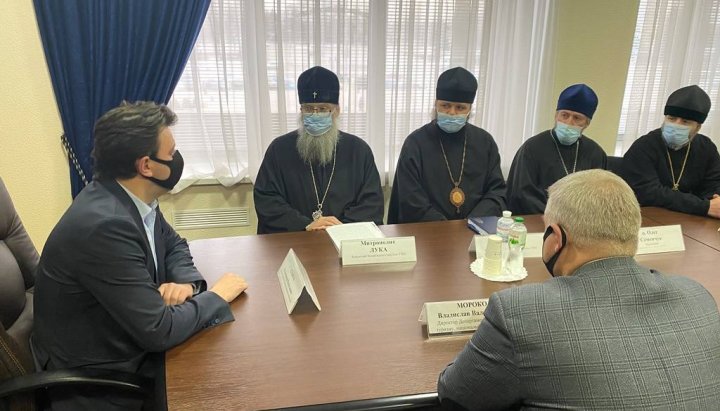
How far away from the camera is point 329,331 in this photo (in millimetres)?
1443

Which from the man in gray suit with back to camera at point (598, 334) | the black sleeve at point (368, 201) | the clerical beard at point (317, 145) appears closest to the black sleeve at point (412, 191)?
the black sleeve at point (368, 201)

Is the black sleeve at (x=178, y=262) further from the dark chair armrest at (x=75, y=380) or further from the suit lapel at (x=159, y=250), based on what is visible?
the dark chair armrest at (x=75, y=380)

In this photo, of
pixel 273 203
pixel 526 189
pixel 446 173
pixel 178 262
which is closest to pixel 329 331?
pixel 178 262

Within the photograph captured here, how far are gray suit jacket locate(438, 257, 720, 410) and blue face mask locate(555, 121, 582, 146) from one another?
1.92m

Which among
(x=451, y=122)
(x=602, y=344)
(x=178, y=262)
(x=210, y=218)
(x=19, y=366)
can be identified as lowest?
(x=210, y=218)

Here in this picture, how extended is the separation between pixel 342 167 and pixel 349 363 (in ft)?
5.45

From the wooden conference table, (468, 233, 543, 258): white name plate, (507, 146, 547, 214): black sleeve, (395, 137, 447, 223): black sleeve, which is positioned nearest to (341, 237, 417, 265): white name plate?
the wooden conference table

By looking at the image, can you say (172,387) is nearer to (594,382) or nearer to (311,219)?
(594,382)

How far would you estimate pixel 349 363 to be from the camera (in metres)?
1.29

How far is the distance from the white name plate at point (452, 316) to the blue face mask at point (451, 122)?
1.59m

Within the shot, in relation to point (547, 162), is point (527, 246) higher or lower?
lower

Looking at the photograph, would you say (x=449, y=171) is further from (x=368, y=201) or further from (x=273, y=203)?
(x=273, y=203)

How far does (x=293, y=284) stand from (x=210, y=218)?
2.17 meters

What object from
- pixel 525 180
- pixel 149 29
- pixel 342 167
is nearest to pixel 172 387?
pixel 342 167
